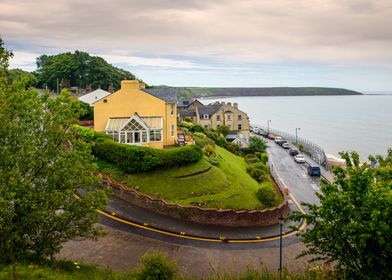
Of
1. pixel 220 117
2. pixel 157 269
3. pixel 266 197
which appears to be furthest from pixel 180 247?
pixel 220 117

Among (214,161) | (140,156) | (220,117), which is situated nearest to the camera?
(140,156)

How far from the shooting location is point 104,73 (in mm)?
104938

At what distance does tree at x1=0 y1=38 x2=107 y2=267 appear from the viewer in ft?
44.7

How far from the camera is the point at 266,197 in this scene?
35062 millimetres

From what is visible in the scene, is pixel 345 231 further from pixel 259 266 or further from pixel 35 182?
pixel 35 182

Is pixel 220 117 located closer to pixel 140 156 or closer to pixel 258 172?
A: pixel 258 172

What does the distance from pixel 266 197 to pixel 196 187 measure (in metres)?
6.63

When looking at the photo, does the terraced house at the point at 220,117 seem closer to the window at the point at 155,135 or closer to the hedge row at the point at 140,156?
the window at the point at 155,135

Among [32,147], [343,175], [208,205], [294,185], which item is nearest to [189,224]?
[208,205]

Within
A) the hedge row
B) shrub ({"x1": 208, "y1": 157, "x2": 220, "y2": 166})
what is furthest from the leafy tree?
shrub ({"x1": 208, "y1": 157, "x2": 220, "y2": 166})

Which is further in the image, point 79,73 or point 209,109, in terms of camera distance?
point 79,73

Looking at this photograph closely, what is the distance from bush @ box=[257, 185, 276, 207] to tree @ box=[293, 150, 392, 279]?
17.6 metres

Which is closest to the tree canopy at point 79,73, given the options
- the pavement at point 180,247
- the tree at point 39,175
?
the pavement at point 180,247

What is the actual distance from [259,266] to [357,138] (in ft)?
356
